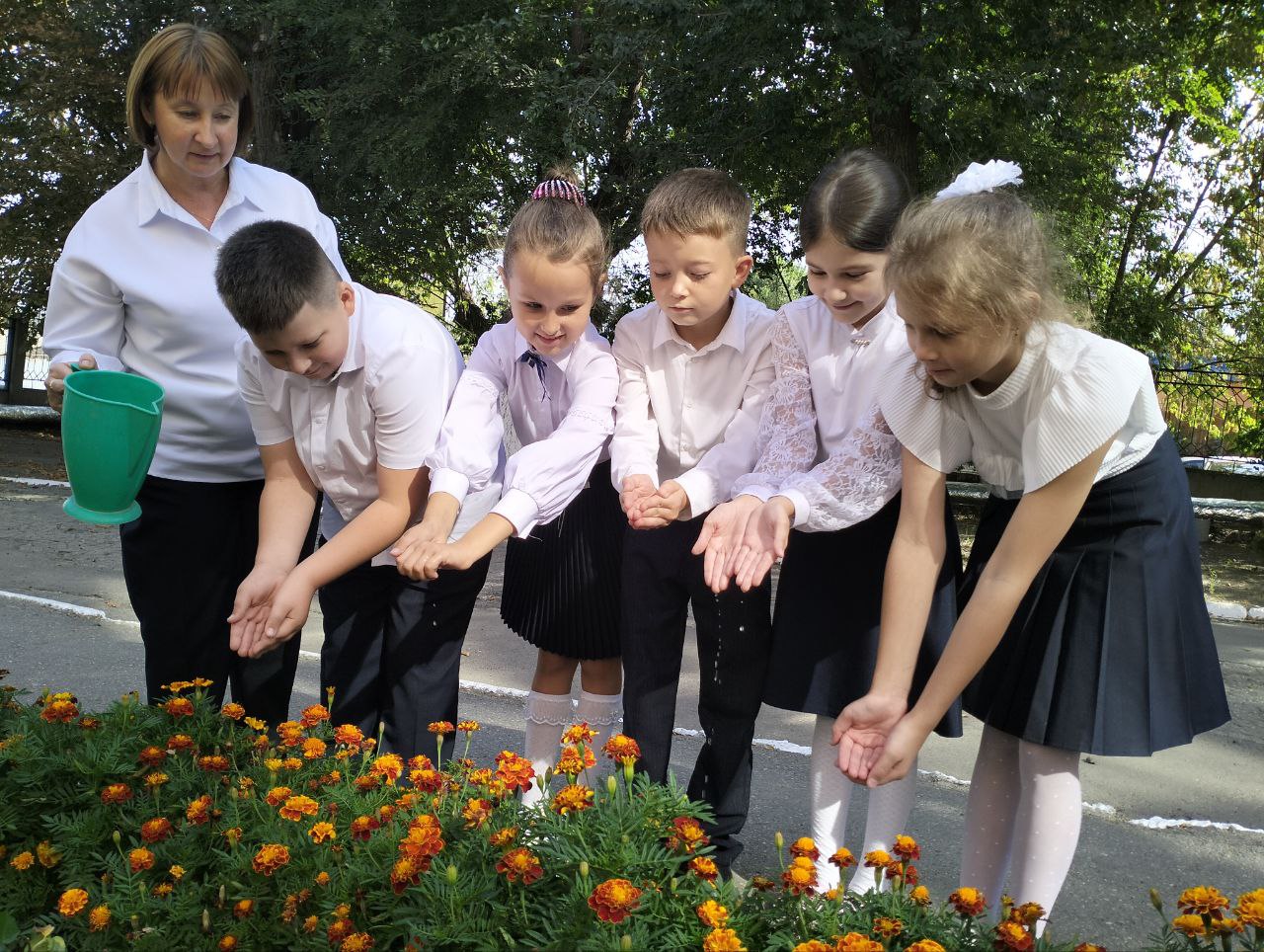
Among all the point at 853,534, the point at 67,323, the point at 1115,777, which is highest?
the point at 67,323

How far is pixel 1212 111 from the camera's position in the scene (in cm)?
1414

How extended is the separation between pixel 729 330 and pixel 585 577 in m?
0.77

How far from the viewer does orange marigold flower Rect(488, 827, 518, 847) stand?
1825 millimetres

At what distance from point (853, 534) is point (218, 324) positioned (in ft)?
5.61

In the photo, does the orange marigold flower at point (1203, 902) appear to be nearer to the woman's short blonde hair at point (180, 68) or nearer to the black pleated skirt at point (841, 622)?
the black pleated skirt at point (841, 622)

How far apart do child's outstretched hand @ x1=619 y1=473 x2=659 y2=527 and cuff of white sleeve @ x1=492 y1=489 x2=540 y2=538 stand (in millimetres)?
215

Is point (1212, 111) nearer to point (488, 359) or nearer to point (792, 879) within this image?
point (488, 359)

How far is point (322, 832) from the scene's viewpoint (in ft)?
6.49

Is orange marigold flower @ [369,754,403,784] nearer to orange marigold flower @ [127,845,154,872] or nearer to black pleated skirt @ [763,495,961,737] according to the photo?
orange marigold flower @ [127,845,154,872]

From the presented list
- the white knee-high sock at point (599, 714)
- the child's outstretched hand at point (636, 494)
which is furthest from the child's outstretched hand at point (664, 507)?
the white knee-high sock at point (599, 714)

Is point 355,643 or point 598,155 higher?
point 598,155

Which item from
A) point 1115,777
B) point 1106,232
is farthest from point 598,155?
point 1115,777

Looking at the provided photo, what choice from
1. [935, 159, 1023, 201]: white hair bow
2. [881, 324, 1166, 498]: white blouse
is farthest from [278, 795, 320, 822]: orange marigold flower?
[935, 159, 1023, 201]: white hair bow

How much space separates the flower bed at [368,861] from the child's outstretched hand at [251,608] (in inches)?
7.5
